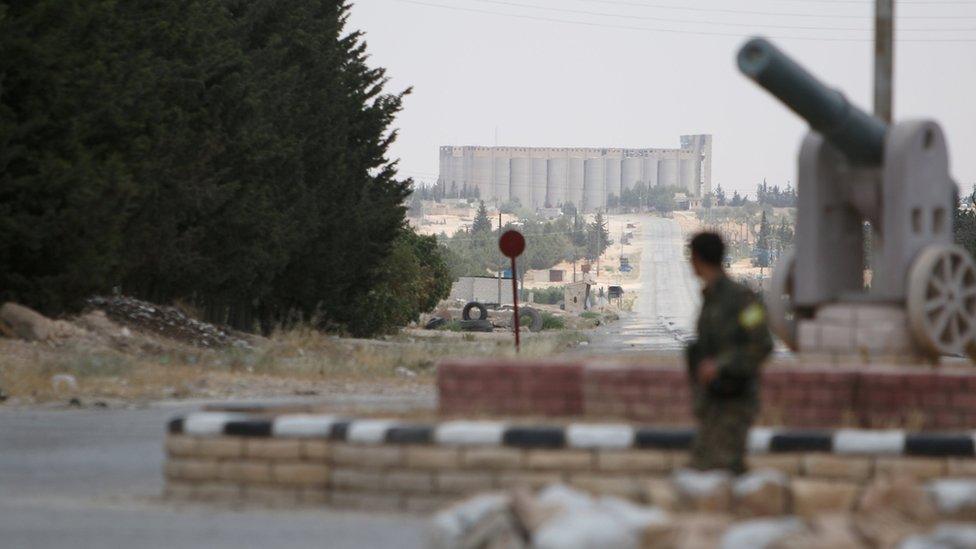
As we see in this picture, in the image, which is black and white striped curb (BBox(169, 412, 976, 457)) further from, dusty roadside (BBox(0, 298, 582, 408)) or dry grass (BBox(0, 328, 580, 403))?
dry grass (BBox(0, 328, 580, 403))

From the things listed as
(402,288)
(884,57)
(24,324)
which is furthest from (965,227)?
(884,57)

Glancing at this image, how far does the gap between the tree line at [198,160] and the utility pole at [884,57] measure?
1834 centimetres

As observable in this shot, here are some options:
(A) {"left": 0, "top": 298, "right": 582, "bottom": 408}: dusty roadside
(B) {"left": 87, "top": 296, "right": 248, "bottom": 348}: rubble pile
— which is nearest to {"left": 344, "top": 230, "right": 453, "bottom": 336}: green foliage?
(B) {"left": 87, "top": 296, "right": 248, "bottom": 348}: rubble pile

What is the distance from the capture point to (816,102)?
45.1ft

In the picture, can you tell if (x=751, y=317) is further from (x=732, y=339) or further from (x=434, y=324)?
(x=434, y=324)

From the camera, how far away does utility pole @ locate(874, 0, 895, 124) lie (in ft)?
57.2

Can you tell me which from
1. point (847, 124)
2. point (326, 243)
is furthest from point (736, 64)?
point (326, 243)

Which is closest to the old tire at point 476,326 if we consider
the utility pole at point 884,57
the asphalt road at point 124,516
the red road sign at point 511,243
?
the red road sign at point 511,243

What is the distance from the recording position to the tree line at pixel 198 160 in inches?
1314

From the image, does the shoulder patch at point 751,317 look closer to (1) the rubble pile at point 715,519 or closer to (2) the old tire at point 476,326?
(1) the rubble pile at point 715,519

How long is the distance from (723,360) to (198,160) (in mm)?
33003

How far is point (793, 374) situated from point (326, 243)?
41.2m

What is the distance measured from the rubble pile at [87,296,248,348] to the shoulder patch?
2981 centimetres

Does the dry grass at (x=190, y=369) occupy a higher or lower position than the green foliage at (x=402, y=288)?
lower
